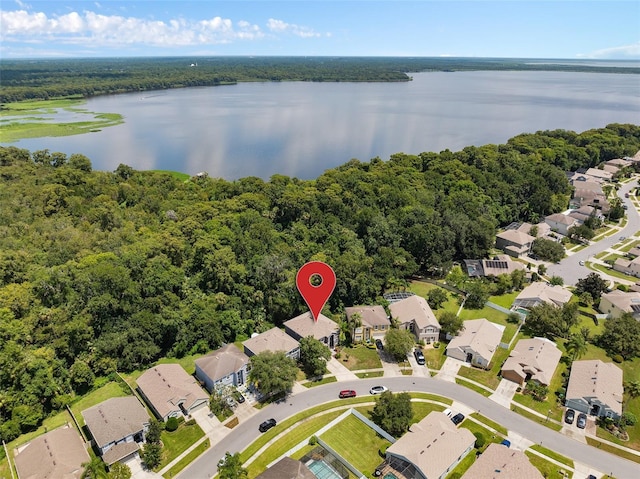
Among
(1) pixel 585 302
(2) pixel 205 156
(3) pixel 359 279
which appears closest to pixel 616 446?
(1) pixel 585 302

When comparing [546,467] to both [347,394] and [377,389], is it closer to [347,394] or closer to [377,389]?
[377,389]

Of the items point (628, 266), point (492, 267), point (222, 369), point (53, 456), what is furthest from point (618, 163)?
point (53, 456)

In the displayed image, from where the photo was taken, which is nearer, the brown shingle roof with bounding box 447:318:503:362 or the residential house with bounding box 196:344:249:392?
the residential house with bounding box 196:344:249:392

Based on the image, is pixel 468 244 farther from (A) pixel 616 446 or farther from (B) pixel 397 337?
(A) pixel 616 446

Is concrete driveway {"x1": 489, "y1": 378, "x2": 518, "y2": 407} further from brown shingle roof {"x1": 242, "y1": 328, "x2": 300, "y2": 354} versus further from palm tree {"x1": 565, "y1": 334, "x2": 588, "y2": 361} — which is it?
brown shingle roof {"x1": 242, "y1": 328, "x2": 300, "y2": 354}

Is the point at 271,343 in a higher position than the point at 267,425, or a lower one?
higher

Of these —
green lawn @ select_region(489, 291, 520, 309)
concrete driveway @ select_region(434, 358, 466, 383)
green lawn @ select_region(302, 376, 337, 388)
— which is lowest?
green lawn @ select_region(302, 376, 337, 388)

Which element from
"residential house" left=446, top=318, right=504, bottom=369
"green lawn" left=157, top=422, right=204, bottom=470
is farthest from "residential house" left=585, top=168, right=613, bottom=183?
"green lawn" left=157, top=422, right=204, bottom=470

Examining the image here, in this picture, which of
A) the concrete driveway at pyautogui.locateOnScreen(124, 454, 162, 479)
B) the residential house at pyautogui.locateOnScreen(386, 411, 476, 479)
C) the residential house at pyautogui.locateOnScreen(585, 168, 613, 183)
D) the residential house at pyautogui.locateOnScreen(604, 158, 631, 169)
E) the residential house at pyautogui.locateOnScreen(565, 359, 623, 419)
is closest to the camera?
the residential house at pyautogui.locateOnScreen(386, 411, 476, 479)
